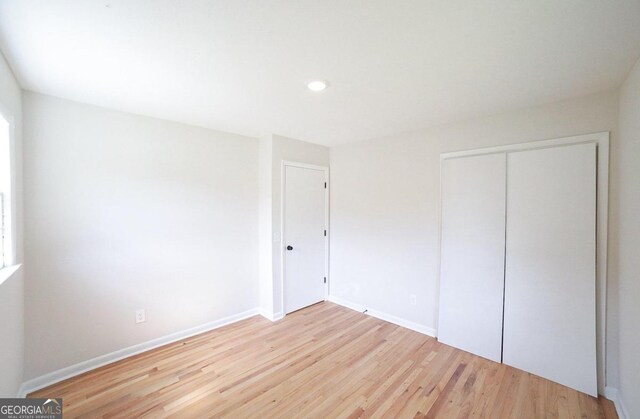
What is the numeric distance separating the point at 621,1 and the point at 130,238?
371 centimetres

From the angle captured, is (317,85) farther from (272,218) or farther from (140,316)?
(140,316)

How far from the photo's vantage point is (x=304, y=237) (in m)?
3.67

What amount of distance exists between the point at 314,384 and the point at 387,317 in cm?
154

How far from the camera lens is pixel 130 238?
247 cm

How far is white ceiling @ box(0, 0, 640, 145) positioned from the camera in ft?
3.87

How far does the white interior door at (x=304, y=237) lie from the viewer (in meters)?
3.48

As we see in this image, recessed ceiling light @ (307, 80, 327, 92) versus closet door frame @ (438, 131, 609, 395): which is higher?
recessed ceiling light @ (307, 80, 327, 92)
